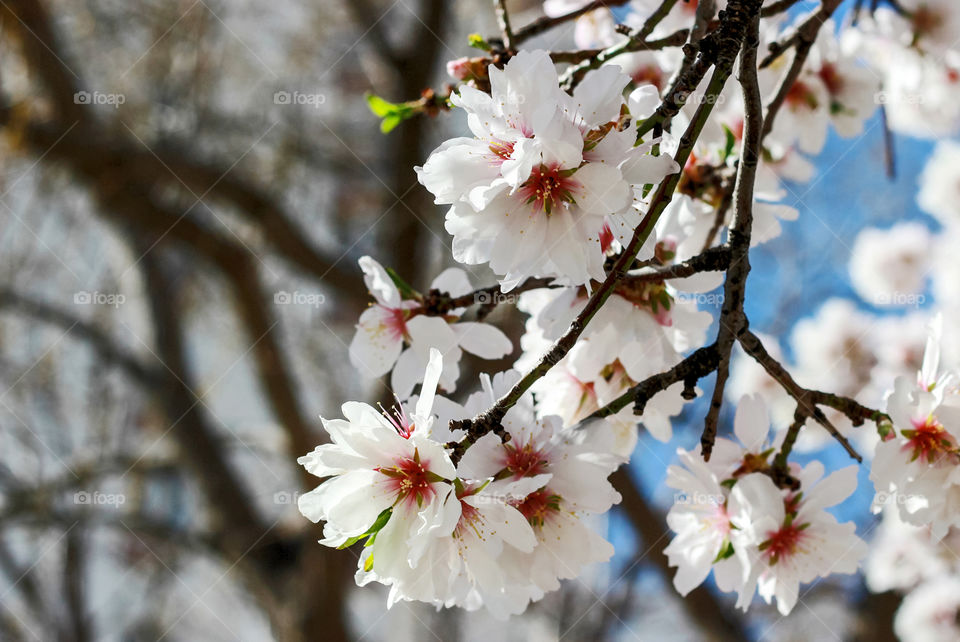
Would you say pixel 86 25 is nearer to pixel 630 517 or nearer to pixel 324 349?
pixel 324 349

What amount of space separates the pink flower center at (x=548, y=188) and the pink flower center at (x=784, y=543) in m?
0.43

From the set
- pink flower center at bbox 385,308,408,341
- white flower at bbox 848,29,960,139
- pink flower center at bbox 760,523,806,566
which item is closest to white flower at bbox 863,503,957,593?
white flower at bbox 848,29,960,139

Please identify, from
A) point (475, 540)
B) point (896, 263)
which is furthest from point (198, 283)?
point (475, 540)

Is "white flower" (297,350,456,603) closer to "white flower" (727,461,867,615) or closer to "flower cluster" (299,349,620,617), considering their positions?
"flower cluster" (299,349,620,617)

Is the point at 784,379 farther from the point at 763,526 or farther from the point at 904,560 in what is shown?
the point at 904,560

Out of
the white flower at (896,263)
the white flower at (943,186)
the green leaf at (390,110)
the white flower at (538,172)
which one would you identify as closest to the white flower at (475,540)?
the white flower at (538,172)

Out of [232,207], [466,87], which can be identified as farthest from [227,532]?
[466,87]

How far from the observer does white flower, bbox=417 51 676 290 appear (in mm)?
517

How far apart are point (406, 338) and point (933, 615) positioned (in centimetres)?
219

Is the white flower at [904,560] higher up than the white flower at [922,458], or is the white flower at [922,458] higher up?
the white flower at [922,458]

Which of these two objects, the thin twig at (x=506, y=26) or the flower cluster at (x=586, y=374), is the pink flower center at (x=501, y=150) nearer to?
the flower cluster at (x=586, y=374)

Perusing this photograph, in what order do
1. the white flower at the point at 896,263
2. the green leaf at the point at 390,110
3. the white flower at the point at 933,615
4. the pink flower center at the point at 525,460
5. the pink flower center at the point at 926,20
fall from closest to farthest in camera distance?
the pink flower center at the point at 525,460 < the green leaf at the point at 390,110 < the pink flower center at the point at 926,20 < the white flower at the point at 933,615 < the white flower at the point at 896,263

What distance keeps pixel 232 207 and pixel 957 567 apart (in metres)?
2.56

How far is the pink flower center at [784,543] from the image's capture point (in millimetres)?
776
